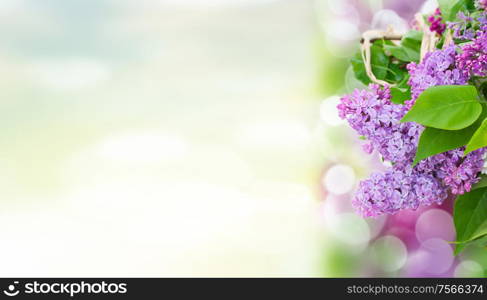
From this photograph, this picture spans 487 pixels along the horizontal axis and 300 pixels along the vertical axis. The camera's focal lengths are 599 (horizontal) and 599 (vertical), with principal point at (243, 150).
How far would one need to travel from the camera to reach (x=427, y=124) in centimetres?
50

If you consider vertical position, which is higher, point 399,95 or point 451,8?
point 451,8

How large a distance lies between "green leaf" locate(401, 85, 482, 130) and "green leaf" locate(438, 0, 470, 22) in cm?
15

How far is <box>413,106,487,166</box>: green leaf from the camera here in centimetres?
51

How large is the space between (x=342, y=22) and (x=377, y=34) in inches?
23.4

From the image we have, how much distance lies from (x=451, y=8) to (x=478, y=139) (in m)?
0.20

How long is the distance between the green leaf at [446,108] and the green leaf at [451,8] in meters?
0.15

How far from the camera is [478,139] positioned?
49 cm

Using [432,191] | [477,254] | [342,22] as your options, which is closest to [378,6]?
[342,22]

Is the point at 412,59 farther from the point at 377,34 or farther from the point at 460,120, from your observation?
the point at 460,120

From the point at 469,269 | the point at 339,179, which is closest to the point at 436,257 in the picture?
the point at 469,269

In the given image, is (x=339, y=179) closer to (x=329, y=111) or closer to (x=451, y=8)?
(x=329, y=111)

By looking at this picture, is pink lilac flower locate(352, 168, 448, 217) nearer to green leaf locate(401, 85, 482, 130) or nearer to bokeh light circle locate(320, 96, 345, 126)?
green leaf locate(401, 85, 482, 130)

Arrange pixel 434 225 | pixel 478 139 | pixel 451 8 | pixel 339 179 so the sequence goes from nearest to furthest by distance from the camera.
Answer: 1. pixel 478 139
2. pixel 451 8
3. pixel 434 225
4. pixel 339 179

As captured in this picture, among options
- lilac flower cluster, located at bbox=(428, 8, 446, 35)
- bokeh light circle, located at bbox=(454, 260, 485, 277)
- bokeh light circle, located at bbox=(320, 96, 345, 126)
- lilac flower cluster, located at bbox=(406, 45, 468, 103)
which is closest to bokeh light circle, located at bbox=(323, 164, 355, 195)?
bokeh light circle, located at bbox=(320, 96, 345, 126)
